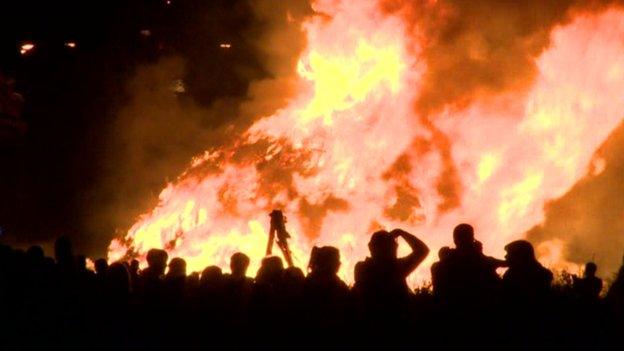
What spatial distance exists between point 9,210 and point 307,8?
933 centimetres

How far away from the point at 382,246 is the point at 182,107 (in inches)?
568

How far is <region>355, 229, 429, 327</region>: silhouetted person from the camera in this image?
14.7 ft

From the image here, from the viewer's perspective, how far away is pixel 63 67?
17266 mm

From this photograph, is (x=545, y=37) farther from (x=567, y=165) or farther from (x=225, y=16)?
(x=225, y=16)

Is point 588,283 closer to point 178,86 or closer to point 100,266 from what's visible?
point 100,266

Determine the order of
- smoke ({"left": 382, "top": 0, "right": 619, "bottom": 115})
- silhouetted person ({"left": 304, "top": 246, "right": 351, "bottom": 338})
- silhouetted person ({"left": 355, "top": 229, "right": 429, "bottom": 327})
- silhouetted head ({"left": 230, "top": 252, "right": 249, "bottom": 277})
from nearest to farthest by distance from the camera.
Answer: silhouetted person ({"left": 355, "top": 229, "right": 429, "bottom": 327}) < silhouetted person ({"left": 304, "top": 246, "right": 351, "bottom": 338}) < silhouetted head ({"left": 230, "top": 252, "right": 249, "bottom": 277}) < smoke ({"left": 382, "top": 0, "right": 619, "bottom": 115})

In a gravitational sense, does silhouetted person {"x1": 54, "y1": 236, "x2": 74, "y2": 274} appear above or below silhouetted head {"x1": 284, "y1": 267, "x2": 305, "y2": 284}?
above

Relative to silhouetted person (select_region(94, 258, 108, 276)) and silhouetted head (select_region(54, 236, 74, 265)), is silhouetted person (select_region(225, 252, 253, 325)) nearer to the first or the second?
silhouetted head (select_region(54, 236, 74, 265))

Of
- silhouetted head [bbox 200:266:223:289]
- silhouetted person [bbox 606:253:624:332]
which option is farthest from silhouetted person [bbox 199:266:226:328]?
silhouetted person [bbox 606:253:624:332]

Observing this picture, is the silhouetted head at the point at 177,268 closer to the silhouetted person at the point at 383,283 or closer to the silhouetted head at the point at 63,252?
the silhouetted head at the point at 63,252

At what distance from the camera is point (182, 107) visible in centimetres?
1819

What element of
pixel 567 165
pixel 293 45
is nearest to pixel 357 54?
pixel 567 165

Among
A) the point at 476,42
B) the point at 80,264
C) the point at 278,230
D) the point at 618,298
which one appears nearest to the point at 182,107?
the point at 476,42

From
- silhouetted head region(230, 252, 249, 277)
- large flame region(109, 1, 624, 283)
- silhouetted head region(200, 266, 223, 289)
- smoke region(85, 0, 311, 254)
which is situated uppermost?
smoke region(85, 0, 311, 254)
